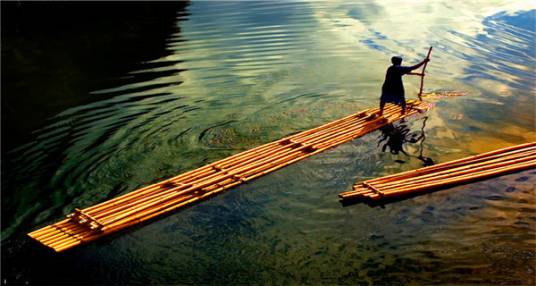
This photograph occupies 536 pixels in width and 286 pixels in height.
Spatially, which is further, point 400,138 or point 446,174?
point 400,138

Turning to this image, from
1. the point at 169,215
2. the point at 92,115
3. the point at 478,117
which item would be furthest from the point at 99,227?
the point at 478,117

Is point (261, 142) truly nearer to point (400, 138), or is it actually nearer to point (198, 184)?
point (198, 184)

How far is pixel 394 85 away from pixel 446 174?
14.7ft

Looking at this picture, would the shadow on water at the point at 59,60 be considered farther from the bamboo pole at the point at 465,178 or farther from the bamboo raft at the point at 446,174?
the bamboo pole at the point at 465,178

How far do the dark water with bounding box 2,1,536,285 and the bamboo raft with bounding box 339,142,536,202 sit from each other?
324mm

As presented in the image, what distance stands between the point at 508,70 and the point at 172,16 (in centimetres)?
2569

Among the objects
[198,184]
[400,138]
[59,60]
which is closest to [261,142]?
[198,184]

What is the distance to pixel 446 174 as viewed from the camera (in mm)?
12758

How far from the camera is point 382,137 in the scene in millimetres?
15719

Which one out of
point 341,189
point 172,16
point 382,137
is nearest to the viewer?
point 341,189

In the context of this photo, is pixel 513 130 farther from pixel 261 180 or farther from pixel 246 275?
pixel 246 275

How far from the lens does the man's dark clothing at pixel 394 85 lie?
15.9 m

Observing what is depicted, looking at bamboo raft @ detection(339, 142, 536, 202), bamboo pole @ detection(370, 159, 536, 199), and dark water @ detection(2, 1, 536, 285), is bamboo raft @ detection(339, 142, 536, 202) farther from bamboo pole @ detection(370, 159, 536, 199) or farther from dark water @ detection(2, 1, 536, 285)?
dark water @ detection(2, 1, 536, 285)

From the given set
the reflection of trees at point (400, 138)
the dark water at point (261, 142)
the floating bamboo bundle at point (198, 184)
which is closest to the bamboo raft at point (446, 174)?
→ the dark water at point (261, 142)
